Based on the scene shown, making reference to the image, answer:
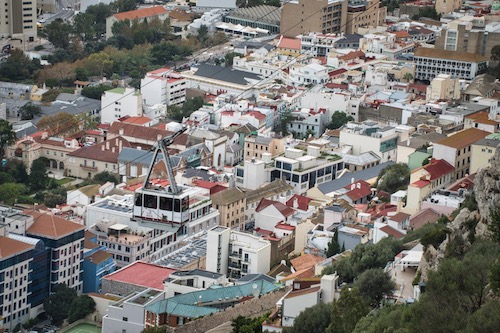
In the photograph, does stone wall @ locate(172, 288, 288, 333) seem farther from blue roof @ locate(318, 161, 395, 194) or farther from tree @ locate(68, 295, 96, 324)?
blue roof @ locate(318, 161, 395, 194)

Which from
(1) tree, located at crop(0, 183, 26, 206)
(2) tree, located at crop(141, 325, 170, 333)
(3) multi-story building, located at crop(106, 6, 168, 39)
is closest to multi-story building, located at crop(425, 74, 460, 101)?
(1) tree, located at crop(0, 183, 26, 206)

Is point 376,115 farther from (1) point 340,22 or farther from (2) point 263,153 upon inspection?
(1) point 340,22

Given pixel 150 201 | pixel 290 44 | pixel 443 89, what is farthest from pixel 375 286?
pixel 290 44

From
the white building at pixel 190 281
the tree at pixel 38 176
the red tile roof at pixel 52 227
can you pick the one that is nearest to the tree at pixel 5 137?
the tree at pixel 38 176

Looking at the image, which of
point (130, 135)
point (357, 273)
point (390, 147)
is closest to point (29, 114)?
point (130, 135)

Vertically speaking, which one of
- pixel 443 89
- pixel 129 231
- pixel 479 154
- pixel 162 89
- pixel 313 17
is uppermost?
pixel 479 154

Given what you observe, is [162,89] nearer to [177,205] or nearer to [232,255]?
[232,255]
